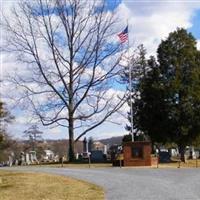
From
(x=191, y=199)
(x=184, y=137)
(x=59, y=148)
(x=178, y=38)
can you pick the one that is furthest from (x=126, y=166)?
(x=59, y=148)

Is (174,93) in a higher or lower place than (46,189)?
higher

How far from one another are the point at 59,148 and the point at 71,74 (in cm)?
7673

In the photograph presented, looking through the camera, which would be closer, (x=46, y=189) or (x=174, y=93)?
(x=46, y=189)

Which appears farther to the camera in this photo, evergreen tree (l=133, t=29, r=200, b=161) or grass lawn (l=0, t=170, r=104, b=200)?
evergreen tree (l=133, t=29, r=200, b=161)

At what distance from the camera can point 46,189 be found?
2297cm

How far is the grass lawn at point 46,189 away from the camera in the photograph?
20438 millimetres

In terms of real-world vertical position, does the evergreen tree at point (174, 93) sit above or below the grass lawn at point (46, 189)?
above

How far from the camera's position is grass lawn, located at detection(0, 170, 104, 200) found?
20438 millimetres

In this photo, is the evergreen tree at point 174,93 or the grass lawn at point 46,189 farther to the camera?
the evergreen tree at point 174,93

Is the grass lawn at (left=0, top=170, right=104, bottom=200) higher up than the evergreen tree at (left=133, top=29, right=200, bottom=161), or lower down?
lower down

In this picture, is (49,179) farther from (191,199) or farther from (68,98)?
(68,98)

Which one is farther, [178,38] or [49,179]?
[178,38]

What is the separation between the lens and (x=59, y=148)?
132500 millimetres

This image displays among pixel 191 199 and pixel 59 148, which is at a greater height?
pixel 59 148
